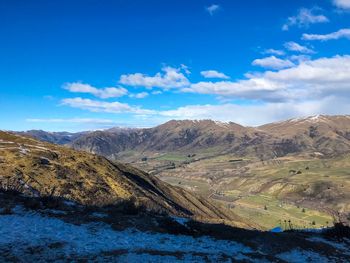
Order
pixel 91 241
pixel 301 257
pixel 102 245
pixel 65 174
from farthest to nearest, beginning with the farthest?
pixel 65 174, pixel 301 257, pixel 91 241, pixel 102 245

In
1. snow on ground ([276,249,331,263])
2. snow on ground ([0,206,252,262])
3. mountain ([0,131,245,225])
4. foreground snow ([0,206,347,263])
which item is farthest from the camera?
mountain ([0,131,245,225])

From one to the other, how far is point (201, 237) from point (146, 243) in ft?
12.9

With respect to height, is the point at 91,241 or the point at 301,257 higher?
the point at 91,241

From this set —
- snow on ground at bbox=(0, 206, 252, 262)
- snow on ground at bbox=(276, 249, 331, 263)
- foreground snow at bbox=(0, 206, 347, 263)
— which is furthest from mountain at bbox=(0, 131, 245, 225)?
snow on ground at bbox=(276, 249, 331, 263)

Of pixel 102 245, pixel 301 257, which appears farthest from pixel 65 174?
pixel 301 257

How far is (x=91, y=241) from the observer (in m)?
19.7

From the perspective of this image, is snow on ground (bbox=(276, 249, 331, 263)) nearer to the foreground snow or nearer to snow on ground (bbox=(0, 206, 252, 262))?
the foreground snow

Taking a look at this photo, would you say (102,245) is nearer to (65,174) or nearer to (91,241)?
(91,241)

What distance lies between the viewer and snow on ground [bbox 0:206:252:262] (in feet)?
58.9

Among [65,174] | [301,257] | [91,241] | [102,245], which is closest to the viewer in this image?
[102,245]

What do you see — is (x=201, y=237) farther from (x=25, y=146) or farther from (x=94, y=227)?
(x=25, y=146)

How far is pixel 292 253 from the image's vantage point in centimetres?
2200

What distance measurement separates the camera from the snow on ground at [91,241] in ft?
58.9

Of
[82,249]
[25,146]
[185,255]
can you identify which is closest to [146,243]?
[185,255]
